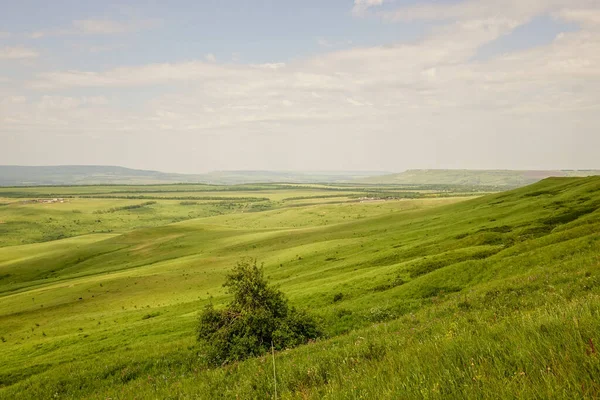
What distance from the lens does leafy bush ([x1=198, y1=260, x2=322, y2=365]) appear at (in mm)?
20578

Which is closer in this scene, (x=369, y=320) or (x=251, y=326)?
(x=251, y=326)

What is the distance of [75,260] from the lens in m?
118

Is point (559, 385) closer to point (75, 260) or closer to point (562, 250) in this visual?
point (562, 250)

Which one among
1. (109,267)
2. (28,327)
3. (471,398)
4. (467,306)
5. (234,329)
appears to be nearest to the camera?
(471,398)

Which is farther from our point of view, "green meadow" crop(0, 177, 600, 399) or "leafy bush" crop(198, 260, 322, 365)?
"leafy bush" crop(198, 260, 322, 365)

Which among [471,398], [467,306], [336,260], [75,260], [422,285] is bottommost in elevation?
[75,260]

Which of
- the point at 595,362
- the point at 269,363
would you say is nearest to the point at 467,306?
the point at 269,363

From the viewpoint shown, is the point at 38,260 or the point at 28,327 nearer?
the point at 28,327

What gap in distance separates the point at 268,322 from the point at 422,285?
16.1 metres

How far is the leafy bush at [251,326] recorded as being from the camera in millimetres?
20578

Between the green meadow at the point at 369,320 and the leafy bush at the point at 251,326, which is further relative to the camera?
the leafy bush at the point at 251,326

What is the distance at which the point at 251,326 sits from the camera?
2162cm

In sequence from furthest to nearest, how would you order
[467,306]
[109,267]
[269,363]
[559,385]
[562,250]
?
1. [109,267]
2. [562,250]
3. [467,306]
4. [269,363]
5. [559,385]

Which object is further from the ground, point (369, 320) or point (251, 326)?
point (251, 326)
